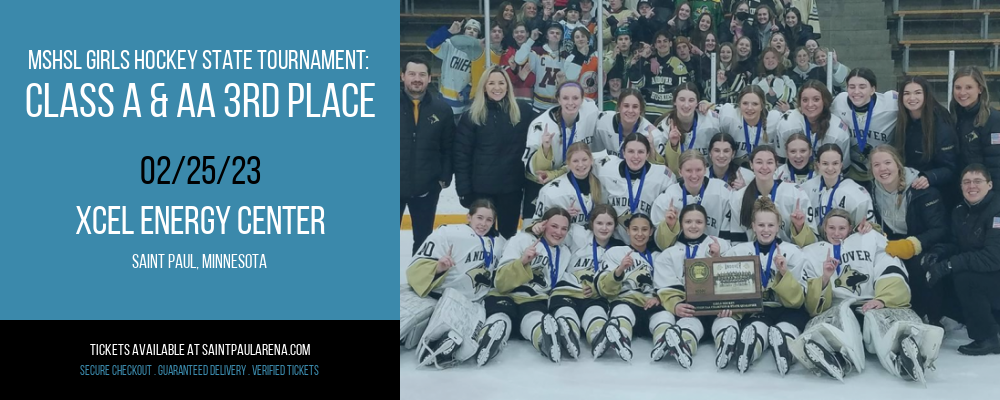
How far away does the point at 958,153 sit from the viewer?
5.00 meters

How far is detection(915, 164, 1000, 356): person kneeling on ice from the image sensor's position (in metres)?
4.68

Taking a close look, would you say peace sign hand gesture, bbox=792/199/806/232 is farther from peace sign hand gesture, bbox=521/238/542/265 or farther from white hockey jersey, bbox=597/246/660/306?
peace sign hand gesture, bbox=521/238/542/265

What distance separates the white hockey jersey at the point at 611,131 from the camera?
5277 mm

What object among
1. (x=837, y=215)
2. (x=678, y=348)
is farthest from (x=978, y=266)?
(x=678, y=348)

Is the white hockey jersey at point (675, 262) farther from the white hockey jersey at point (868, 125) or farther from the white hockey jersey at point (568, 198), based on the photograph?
the white hockey jersey at point (868, 125)

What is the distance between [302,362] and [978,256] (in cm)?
290

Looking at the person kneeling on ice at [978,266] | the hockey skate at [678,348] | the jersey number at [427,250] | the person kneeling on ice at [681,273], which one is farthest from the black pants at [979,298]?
the jersey number at [427,250]

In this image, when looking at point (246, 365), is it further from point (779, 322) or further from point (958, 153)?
point (958, 153)

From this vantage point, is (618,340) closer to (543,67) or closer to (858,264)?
(858,264)

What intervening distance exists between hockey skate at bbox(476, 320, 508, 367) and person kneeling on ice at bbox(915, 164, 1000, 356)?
187 cm

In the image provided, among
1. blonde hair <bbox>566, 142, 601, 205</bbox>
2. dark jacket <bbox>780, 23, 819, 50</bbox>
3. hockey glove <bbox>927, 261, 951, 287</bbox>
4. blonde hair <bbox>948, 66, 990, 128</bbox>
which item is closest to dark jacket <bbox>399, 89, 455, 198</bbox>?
blonde hair <bbox>566, 142, 601, 205</bbox>

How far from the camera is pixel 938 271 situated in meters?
4.72

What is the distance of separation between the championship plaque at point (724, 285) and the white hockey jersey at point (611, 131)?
0.84 metres

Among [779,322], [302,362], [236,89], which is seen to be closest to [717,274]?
[779,322]
